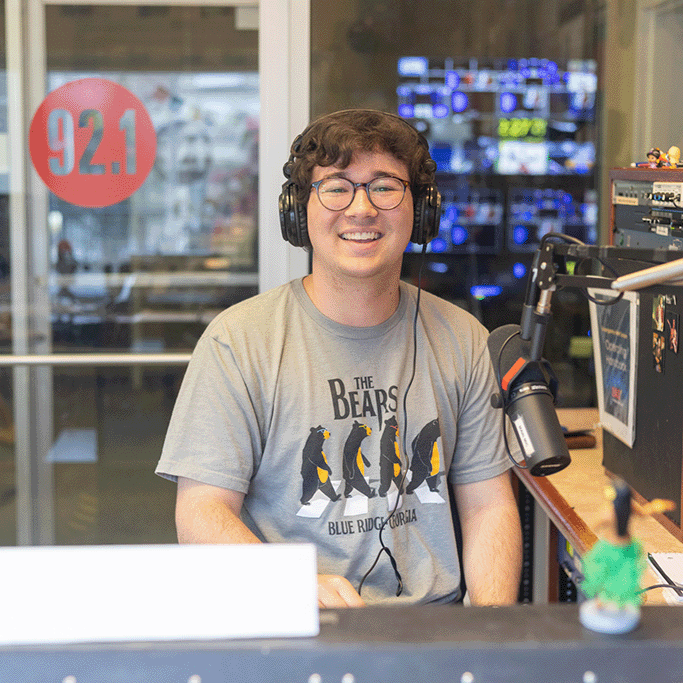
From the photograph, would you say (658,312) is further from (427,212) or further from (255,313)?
(255,313)

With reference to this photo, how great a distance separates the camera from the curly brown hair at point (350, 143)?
4.83 ft

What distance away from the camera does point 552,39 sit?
2.76 metres

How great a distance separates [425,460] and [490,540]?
18cm

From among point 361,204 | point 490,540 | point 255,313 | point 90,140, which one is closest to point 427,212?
point 361,204

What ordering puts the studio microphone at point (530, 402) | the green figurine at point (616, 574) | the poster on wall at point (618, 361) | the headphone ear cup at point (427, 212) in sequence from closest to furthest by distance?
1. the green figurine at point (616, 574)
2. the studio microphone at point (530, 402)
3. the headphone ear cup at point (427, 212)
4. the poster on wall at point (618, 361)

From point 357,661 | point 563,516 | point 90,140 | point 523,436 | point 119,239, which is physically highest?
point 90,140

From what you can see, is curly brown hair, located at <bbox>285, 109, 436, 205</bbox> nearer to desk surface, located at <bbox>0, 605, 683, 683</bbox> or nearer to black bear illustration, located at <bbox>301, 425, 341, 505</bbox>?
black bear illustration, located at <bbox>301, 425, 341, 505</bbox>

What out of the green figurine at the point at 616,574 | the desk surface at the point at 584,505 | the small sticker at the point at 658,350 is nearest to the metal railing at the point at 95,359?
the desk surface at the point at 584,505

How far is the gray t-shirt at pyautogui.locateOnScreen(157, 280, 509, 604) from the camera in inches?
56.0

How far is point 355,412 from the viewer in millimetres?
1477


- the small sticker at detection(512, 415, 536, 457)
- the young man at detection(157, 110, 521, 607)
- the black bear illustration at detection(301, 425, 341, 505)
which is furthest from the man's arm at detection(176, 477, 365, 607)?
the small sticker at detection(512, 415, 536, 457)

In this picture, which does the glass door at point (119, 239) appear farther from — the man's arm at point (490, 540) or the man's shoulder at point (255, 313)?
the man's arm at point (490, 540)

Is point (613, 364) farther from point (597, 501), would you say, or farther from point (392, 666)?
point (392, 666)

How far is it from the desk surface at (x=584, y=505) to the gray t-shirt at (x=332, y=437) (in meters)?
0.27
